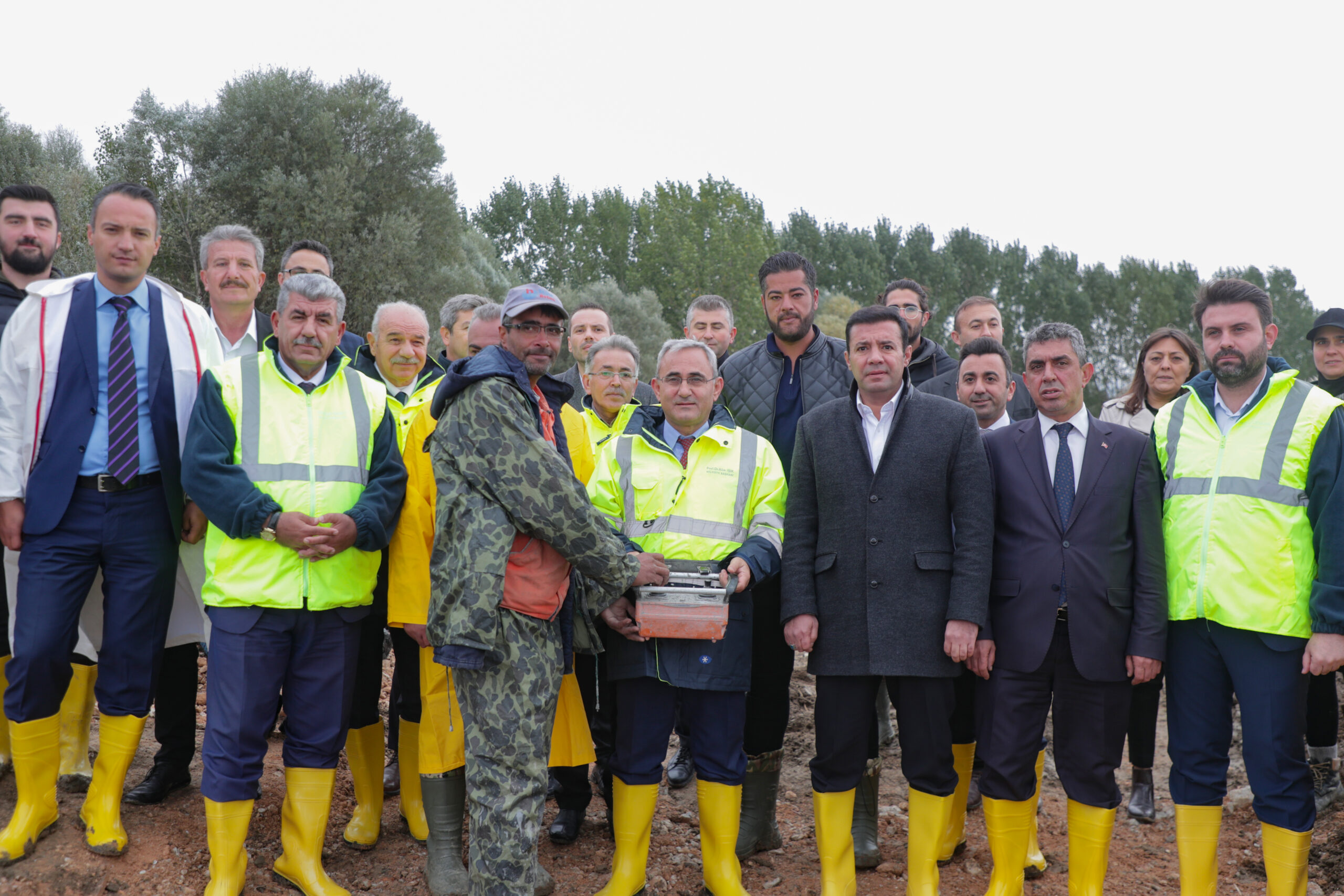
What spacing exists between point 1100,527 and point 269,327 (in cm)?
440

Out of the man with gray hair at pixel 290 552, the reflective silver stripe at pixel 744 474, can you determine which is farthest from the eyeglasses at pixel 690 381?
the man with gray hair at pixel 290 552

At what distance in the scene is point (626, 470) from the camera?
426cm

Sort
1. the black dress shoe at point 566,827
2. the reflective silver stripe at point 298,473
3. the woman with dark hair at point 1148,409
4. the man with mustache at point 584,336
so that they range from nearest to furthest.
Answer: the reflective silver stripe at point 298,473
the black dress shoe at point 566,827
the woman with dark hair at point 1148,409
the man with mustache at point 584,336

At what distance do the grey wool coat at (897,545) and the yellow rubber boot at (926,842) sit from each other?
0.57m

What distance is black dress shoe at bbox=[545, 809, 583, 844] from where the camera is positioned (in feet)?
15.5

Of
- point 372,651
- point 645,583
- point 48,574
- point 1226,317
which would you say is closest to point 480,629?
point 645,583

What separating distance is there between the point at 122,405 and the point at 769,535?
9.58 feet

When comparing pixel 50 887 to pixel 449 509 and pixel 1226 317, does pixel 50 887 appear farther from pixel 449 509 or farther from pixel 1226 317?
pixel 1226 317

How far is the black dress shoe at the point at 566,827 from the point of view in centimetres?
472

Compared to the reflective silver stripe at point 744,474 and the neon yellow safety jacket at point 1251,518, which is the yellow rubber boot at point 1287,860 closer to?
the neon yellow safety jacket at point 1251,518

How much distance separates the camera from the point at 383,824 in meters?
4.79

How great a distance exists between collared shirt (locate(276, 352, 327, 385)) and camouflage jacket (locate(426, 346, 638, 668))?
2.37ft

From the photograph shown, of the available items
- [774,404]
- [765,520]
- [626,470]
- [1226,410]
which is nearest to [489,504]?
[626,470]

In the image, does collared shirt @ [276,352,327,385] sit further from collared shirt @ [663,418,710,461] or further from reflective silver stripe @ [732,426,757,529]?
reflective silver stripe @ [732,426,757,529]
